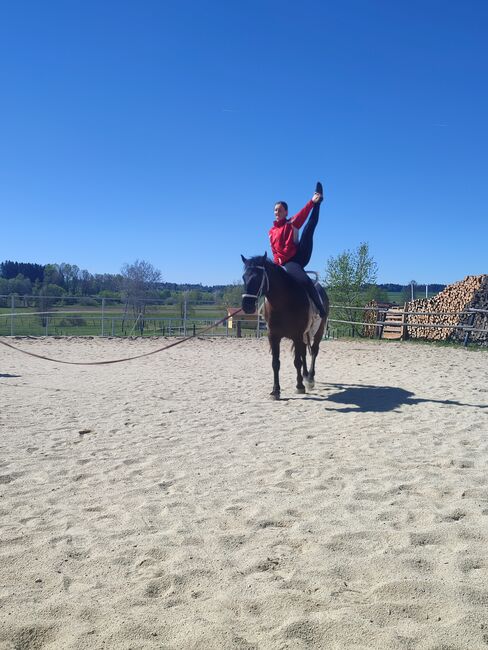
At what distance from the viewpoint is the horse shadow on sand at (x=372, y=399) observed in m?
6.28

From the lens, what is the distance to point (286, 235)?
7000 millimetres

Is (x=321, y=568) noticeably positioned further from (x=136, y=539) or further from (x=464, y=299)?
(x=464, y=299)

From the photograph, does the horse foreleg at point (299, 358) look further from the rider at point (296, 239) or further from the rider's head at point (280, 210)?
the rider's head at point (280, 210)

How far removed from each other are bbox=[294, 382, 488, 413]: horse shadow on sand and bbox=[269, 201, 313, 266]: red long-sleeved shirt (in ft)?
6.66

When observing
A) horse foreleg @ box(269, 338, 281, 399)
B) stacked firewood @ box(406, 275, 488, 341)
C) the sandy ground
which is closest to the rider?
horse foreleg @ box(269, 338, 281, 399)

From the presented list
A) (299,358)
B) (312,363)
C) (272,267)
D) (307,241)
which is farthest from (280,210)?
(312,363)

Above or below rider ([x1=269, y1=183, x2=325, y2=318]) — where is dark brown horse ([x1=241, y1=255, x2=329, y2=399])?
below

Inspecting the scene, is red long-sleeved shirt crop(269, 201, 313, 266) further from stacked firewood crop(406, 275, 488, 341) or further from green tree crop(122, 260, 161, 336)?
green tree crop(122, 260, 161, 336)

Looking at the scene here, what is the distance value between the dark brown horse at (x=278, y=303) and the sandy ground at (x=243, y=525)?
1.02 m

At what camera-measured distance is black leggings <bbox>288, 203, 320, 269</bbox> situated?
6965 millimetres

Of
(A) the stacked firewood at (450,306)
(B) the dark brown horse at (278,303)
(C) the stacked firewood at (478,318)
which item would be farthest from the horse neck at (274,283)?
(A) the stacked firewood at (450,306)

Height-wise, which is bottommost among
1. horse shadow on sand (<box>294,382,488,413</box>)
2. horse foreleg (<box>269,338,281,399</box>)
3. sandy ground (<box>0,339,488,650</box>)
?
sandy ground (<box>0,339,488,650</box>)

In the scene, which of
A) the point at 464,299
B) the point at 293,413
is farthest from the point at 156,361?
the point at 464,299

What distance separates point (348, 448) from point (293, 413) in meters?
1.56
